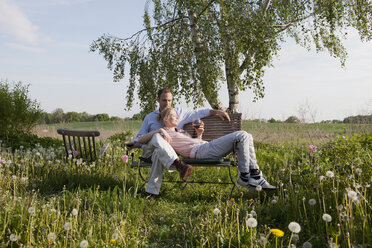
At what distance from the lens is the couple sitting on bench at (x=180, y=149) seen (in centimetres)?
400

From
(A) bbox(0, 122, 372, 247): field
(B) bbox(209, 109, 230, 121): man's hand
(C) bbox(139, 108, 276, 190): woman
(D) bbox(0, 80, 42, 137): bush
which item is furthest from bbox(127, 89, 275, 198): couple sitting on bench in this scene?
(D) bbox(0, 80, 42, 137): bush

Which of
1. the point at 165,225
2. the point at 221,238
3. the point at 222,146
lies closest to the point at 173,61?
the point at 222,146

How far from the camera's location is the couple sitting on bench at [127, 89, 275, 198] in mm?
4004

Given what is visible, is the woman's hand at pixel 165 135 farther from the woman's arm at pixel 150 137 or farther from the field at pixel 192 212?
the field at pixel 192 212

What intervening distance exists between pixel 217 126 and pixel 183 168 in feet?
5.96

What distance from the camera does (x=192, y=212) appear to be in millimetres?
3846

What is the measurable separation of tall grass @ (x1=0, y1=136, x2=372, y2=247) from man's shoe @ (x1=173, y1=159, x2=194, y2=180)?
16.0 inches

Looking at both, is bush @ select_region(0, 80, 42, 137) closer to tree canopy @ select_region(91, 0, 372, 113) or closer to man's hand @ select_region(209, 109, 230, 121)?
tree canopy @ select_region(91, 0, 372, 113)

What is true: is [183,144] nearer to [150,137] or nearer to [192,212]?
[150,137]

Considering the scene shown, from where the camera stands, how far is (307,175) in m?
4.41

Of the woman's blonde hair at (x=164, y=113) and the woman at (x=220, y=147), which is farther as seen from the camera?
the woman's blonde hair at (x=164, y=113)

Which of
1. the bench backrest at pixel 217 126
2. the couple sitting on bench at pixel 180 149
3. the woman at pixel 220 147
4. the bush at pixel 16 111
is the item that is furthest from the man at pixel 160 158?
the bush at pixel 16 111

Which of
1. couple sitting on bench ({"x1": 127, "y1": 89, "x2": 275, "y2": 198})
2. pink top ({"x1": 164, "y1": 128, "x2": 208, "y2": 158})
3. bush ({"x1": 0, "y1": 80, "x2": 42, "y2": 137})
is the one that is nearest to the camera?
couple sitting on bench ({"x1": 127, "y1": 89, "x2": 275, "y2": 198})

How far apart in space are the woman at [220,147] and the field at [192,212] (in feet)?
0.88
